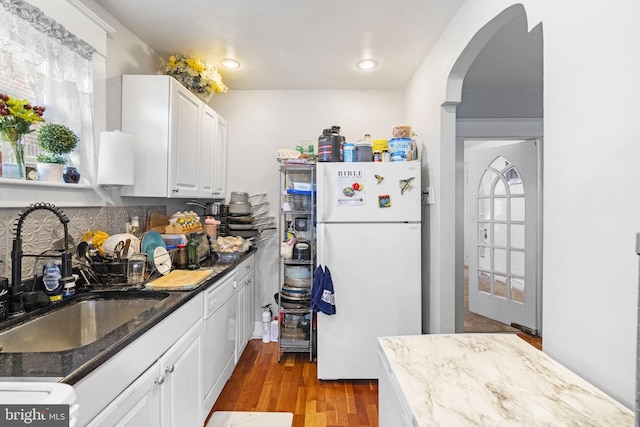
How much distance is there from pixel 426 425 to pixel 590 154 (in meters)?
0.86

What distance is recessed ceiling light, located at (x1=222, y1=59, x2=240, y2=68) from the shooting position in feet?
8.16

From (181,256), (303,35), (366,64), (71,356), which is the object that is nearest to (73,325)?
(71,356)

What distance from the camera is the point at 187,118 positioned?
88.9 inches

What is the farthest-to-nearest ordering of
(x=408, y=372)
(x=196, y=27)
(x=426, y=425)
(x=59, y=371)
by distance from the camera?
(x=196, y=27) < (x=408, y=372) < (x=59, y=371) < (x=426, y=425)

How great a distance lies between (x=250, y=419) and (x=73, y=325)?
1.17 meters

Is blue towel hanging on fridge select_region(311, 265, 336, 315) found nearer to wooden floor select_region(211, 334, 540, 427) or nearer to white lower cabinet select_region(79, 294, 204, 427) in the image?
wooden floor select_region(211, 334, 540, 427)

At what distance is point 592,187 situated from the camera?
34.2 inches

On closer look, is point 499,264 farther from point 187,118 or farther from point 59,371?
point 59,371

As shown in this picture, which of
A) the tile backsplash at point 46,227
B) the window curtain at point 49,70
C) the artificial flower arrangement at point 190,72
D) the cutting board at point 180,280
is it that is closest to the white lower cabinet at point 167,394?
the cutting board at point 180,280

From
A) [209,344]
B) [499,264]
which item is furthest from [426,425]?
[499,264]

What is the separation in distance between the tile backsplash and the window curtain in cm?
23

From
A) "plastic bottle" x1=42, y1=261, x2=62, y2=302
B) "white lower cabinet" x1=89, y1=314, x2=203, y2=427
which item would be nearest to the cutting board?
"white lower cabinet" x1=89, y1=314, x2=203, y2=427

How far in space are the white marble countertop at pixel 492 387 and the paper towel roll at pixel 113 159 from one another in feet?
5.63

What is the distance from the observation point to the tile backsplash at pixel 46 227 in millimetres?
1305
